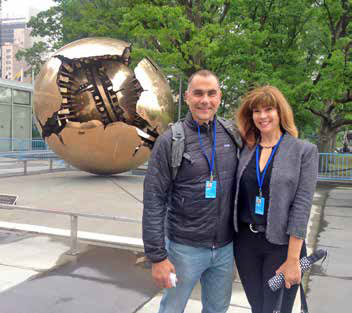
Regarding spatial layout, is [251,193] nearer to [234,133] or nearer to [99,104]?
[234,133]

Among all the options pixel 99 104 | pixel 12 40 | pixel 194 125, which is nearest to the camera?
pixel 194 125

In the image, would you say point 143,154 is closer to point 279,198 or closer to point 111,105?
point 111,105

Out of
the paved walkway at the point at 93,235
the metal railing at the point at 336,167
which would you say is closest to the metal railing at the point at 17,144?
the paved walkway at the point at 93,235

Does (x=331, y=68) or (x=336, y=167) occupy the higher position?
(x=331, y=68)

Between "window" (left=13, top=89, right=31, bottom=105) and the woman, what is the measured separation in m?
25.1

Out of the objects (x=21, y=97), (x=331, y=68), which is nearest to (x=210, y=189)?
(x=331, y=68)

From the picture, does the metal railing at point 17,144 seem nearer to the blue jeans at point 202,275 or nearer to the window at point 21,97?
the window at point 21,97

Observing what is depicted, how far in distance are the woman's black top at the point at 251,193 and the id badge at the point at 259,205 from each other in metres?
0.02

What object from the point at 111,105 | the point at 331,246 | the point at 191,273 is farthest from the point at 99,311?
the point at 111,105

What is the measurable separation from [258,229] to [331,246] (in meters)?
4.00

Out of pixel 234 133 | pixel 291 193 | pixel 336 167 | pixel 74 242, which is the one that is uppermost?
pixel 234 133

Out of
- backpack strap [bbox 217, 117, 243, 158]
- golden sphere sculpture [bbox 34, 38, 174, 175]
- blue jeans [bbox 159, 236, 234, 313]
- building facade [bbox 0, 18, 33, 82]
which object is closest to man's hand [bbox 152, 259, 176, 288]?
blue jeans [bbox 159, 236, 234, 313]

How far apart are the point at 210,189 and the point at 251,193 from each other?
0.25 m

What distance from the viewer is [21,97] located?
25.9 metres
